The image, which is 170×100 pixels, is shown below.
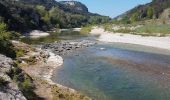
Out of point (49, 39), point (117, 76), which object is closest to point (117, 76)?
point (117, 76)

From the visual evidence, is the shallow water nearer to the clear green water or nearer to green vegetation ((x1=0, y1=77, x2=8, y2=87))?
green vegetation ((x1=0, y1=77, x2=8, y2=87))

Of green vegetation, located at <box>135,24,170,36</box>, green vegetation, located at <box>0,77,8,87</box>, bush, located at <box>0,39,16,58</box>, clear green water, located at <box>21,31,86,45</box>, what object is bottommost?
clear green water, located at <box>21,31,86,45</box>

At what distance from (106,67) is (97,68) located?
1.65 meters

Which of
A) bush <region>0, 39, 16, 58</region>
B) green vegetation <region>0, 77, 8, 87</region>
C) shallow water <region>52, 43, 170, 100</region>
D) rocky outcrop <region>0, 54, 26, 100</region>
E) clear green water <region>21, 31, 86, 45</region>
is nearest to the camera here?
rocky outcrop <region>0, 54, 26, 100</region>

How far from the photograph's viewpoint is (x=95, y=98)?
113 ft

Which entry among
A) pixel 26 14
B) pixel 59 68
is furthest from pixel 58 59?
pixel 26 14

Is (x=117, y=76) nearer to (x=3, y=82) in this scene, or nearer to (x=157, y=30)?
(x=3, y=82)

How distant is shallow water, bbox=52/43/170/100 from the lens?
36.3m

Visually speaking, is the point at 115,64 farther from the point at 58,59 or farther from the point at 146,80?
the point at 146,80

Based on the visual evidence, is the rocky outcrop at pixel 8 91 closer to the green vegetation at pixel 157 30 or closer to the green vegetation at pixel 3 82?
the green vegetation at pixel 3 82

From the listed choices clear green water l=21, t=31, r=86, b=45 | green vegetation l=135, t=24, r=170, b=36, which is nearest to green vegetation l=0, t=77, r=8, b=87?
clear green water l=21, t=31, r=86, b=45

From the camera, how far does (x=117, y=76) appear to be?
4597 centimetres

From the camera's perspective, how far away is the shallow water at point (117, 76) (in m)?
36.3

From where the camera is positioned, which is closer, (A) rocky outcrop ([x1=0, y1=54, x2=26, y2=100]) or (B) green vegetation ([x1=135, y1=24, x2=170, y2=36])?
(A) rocky outcrop ([x1=0, y1=54, x2=26, y2=100])
